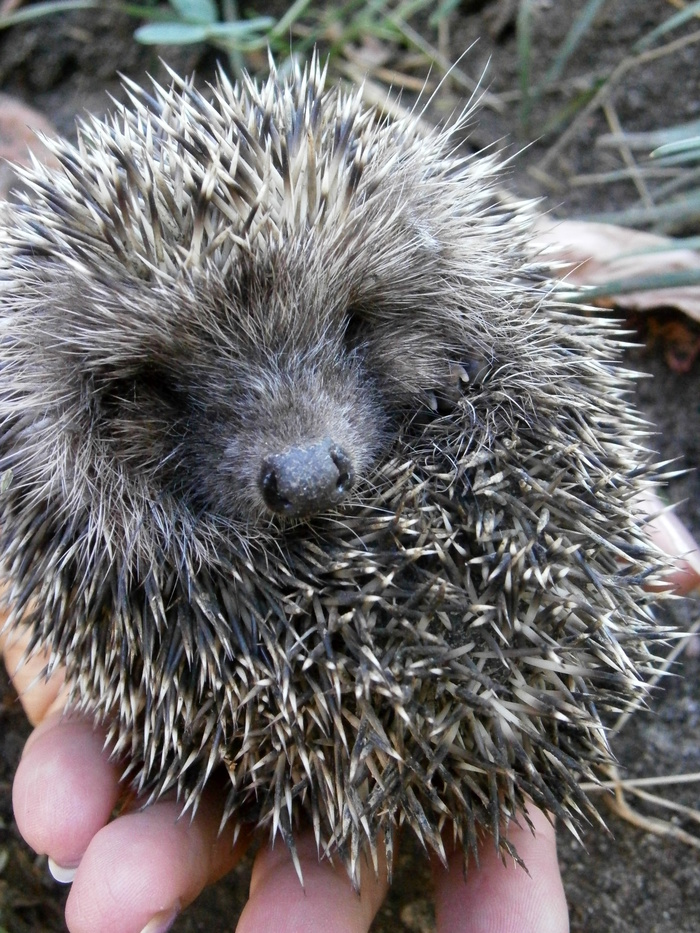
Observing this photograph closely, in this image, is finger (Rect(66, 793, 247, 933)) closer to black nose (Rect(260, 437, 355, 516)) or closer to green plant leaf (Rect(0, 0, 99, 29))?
black nose (Rect(260, 437, 355, 516))

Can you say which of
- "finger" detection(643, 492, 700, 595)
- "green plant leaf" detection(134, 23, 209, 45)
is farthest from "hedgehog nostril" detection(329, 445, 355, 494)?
"green plant leaf" detection(134, 23, 209, 45)

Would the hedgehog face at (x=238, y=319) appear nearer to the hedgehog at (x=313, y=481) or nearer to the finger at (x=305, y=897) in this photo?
the hedgehog at (x=313, y=481)

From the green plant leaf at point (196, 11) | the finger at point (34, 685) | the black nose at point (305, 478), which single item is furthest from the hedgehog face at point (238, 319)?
the green plant leaf at point (196, 11)

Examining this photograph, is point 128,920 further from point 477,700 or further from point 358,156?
point 358,156

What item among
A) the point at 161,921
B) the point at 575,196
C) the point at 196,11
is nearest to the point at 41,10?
the point at 196,11

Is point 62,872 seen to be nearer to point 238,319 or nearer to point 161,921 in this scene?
point 161,921

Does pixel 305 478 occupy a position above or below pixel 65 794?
above

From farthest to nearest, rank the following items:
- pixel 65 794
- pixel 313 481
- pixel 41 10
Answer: pixel 41 10 < pixel 65 794 < pixel 313 481
